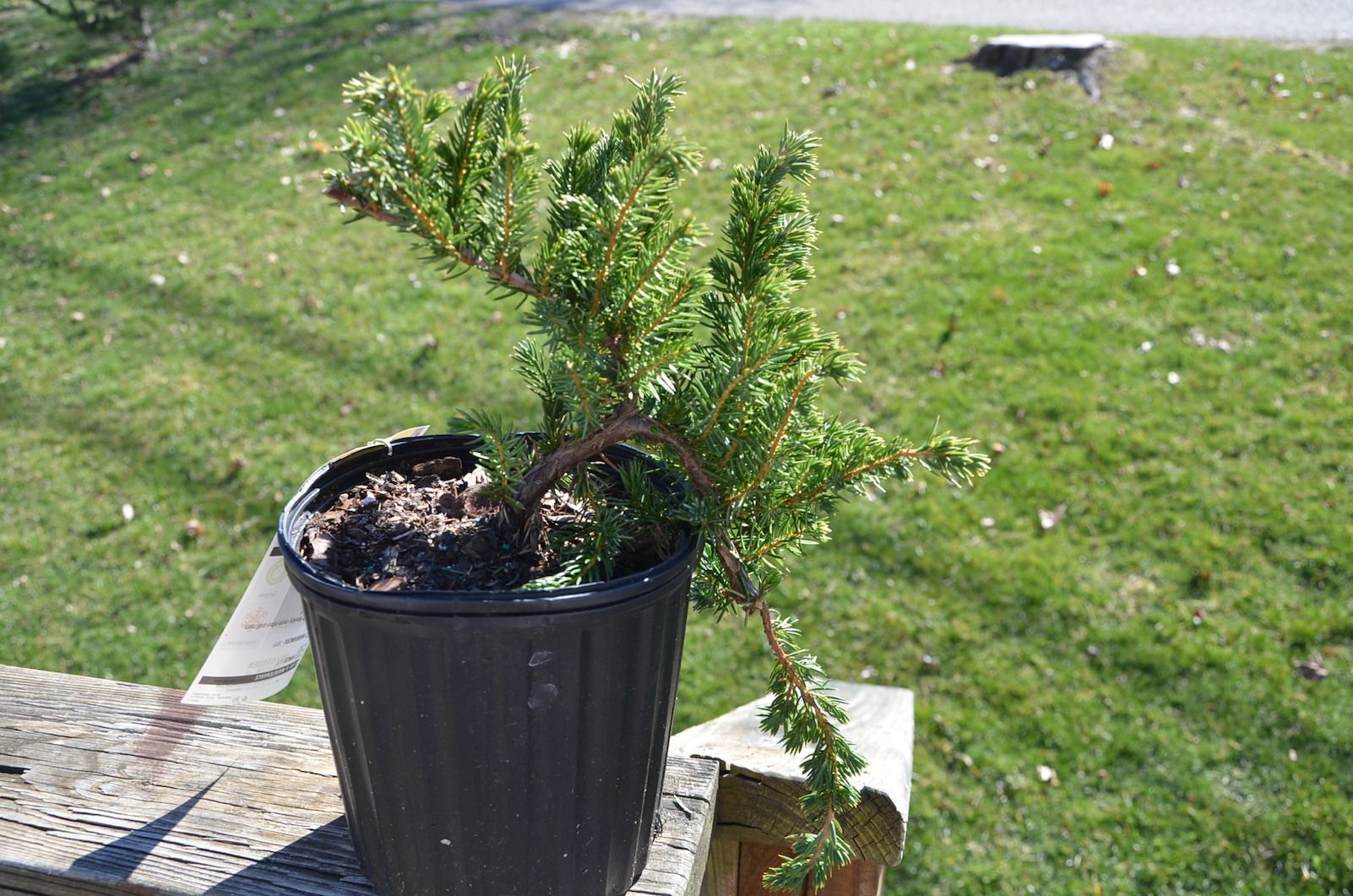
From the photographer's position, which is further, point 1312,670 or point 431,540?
point 1312,670

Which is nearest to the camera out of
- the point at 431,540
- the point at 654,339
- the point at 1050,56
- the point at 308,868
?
the point at 654,339

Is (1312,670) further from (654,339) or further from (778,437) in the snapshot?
(654,339)

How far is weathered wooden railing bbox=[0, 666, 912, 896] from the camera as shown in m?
1.43

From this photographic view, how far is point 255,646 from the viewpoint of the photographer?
1.45 metres

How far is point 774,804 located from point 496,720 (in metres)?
0.61

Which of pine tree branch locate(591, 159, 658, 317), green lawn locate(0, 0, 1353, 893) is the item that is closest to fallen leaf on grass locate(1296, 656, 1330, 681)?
green lawn locate(0, 0, 1353, 893)

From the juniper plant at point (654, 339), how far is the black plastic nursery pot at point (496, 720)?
0.08 meters

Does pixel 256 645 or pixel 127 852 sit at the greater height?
pixel 256 645

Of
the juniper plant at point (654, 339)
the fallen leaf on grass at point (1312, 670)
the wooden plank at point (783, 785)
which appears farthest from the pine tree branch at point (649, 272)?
the fallen leaf on grass at point (1312, 670)

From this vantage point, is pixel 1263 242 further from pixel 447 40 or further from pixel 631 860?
pixel 447 40

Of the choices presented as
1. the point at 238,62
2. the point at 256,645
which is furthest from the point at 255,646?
the point at 238,62

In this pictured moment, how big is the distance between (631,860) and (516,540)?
458 mm

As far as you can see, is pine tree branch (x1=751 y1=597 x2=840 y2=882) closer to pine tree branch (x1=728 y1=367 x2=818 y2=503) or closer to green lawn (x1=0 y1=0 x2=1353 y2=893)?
pine tree branch (x1=728 y1=367 x2=818 y2=503)

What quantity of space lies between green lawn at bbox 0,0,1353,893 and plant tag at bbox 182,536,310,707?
93.4 inches
